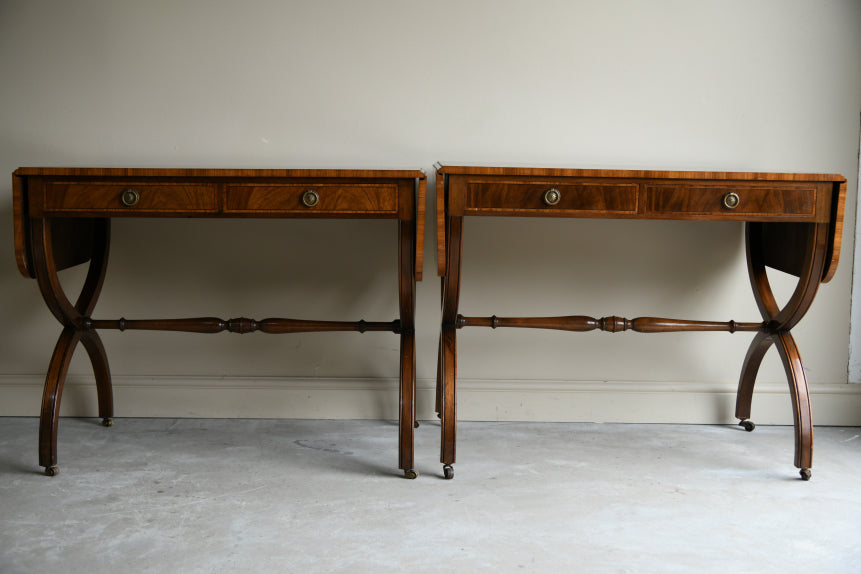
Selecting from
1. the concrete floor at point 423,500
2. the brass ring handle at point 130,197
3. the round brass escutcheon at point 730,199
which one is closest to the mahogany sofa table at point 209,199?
the brass ring handle at point 130,197

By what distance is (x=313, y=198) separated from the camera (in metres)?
2.23

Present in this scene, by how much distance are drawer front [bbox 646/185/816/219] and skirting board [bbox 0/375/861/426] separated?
2.90ft

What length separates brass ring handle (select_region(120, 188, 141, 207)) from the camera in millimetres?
2244

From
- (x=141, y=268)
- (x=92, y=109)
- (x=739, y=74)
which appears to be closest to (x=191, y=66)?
(x=92, y=109)

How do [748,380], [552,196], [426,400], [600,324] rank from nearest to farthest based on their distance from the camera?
1. [552,196]
2. [600,324]
3. [748,380]
4. [426,400]

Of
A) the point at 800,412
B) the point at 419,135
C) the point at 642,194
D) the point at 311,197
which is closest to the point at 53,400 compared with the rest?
A: the point at 311,197

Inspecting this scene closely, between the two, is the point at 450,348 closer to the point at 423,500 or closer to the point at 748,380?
the point at 423,500

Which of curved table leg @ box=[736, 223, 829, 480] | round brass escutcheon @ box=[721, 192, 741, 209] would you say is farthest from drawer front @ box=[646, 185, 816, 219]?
curved table leg @ box=[736, 223, 829, 480]

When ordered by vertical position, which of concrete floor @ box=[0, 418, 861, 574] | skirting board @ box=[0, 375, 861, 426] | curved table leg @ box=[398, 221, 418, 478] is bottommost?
concrete floor @ box=[0, 418, 861, 574]

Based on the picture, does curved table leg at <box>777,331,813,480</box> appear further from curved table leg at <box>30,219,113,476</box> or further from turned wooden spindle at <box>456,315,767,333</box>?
curved table leg at <box>30,219,113,476</box>

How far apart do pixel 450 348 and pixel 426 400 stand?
571 millimetres

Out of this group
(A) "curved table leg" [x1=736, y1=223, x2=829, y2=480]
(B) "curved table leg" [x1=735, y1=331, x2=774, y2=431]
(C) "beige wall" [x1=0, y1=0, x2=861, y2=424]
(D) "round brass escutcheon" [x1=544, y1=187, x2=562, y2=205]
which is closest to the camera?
(D) "round brass escutcheon" [x1=544, y1=187, x2=562, y2=205]

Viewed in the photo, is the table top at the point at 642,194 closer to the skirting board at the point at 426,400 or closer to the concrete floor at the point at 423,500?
the concrete floor at the point at 423,500

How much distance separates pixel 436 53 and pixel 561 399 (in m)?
1.36
